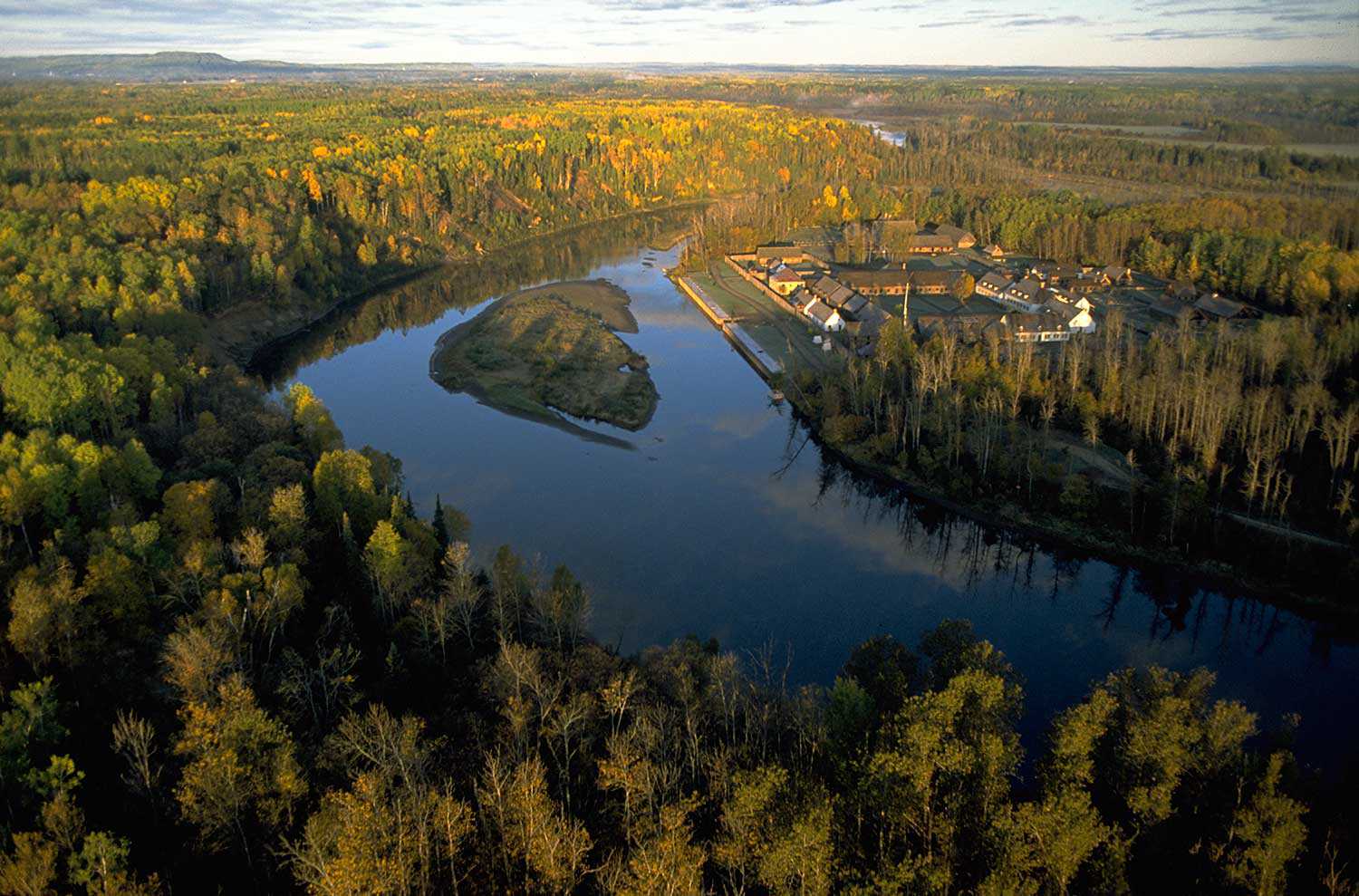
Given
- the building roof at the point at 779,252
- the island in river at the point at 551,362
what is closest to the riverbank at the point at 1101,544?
the island in river at the point at 551,362

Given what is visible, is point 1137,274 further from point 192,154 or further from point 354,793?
point 192,154

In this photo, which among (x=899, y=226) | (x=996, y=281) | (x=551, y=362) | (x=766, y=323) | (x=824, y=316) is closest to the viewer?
(x=551, y=362)

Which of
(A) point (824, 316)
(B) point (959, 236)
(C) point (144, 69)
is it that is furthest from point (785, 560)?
(C) point (144, 69)

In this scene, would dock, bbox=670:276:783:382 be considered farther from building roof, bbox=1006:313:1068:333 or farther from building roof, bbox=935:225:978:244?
building roof, bbox=935:225:978:244

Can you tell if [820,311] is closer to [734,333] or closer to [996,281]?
[734,333]

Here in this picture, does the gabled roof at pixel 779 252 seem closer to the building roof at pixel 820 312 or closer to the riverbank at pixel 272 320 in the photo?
the building roof at pixel 820 312

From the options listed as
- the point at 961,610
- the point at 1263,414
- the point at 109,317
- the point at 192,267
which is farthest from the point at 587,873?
the point at 192,267

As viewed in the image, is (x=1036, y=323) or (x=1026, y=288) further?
(x=1026, y=288)
